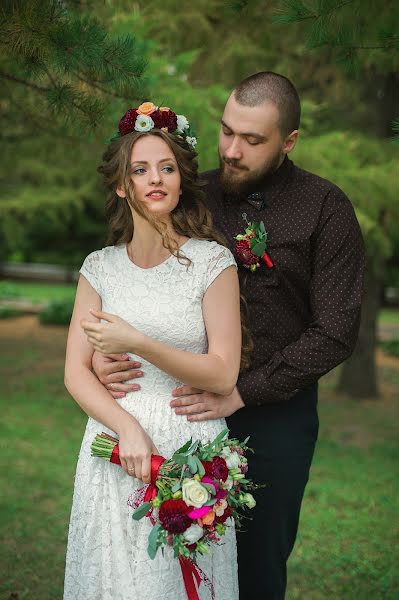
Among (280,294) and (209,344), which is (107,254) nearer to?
(209,344)

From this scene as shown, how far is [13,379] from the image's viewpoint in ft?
39.7

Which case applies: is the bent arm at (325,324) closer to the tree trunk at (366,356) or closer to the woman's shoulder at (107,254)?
the woman's shoulder at (107,254)

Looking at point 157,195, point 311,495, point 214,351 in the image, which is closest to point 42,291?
point 311,495

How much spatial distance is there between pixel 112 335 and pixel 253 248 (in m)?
0.97

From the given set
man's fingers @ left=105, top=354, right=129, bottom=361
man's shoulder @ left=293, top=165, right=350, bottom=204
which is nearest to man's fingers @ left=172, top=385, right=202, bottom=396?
man's fingers @ left=105, top=354, right=129, bottom=361

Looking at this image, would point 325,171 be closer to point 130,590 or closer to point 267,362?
point 267,362

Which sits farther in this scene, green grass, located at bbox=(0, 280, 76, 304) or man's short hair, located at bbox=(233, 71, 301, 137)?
green grass, located at bbox=(0, 280, 76, 304)

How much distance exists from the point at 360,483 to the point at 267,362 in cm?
468

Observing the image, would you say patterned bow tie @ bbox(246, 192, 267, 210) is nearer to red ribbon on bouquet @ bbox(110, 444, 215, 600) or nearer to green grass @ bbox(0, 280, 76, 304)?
red ribbon on bouquet @ bbox(110, 444, 215, 600)

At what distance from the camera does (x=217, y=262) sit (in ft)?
9.20

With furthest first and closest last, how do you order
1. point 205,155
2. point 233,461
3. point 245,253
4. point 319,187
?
1. point 205,155
2. point 319,187
3. point 245,253
4. point 233,461

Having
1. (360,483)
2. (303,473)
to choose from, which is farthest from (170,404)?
(360,483)

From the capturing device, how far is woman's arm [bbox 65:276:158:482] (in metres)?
2.63

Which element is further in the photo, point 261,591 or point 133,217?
point 261,591
